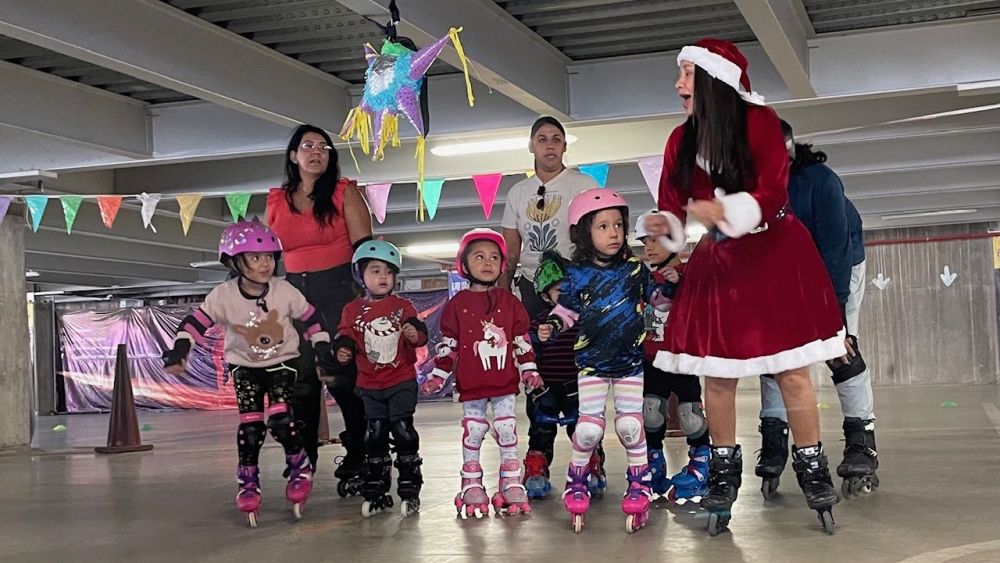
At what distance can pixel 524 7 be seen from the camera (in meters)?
6.70

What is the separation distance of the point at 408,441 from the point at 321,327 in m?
0.62

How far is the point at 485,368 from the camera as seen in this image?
4137 mm

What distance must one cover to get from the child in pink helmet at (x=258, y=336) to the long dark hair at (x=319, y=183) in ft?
1.15

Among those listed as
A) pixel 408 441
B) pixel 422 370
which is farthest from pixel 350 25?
pixel 422 370

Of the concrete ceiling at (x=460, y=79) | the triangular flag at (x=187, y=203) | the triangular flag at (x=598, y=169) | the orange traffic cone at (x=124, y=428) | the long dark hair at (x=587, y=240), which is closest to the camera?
the long dark hair at (x=587, y=240)

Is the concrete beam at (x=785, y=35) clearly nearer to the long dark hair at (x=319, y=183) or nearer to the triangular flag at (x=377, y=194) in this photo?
the long dark hair at (x=319, y=183)

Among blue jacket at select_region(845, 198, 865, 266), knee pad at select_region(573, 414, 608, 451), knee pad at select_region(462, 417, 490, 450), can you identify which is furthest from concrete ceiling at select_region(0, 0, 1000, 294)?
knee pad at select_region(573, 414, 608, 451)

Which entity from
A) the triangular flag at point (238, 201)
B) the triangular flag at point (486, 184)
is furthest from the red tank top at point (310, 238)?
the triangular flag at point (238, 201)

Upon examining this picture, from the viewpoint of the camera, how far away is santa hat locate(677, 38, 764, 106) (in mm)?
3371

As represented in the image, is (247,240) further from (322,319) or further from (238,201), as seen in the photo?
(238,201)

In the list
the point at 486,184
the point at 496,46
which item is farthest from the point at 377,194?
the point at 496,46

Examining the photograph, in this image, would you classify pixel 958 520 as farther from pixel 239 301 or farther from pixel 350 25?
pixel 350 25

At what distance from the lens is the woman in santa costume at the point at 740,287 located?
330 centimetres

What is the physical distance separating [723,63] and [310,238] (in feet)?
6.95
